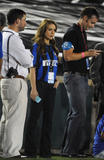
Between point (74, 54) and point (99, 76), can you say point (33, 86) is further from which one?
point (99, 76)

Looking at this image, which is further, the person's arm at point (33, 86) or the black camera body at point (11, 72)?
the person's arm at point (33, 86)

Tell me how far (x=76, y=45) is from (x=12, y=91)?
0.86 m

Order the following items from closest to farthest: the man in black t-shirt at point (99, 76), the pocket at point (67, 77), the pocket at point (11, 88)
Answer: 1. the pocket at point (11, 88)
2. the pocket at point (67, 77)
3. the man in black t-shirt at point (99, 76)

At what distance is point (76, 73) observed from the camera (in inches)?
158

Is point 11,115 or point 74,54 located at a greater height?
point 74,54

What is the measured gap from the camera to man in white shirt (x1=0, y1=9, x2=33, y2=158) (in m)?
3.57

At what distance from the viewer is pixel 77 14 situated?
6395 mm

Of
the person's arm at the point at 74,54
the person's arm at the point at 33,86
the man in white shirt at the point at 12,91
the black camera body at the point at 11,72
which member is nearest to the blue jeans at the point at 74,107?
the person's arm at the point at 74,54

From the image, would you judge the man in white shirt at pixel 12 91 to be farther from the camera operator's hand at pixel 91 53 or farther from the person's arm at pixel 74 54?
the camera operator's hand at pixel 91 53

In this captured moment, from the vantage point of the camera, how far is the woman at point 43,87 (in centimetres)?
394

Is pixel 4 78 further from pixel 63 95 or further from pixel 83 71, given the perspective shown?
pixel 63 95

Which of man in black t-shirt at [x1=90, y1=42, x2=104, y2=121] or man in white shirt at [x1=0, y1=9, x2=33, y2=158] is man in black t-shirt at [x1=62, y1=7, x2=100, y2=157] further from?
man in white shirt at [x1=0, y1=9, x2=33, y2=158]


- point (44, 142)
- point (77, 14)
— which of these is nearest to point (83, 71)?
point (44, 142)

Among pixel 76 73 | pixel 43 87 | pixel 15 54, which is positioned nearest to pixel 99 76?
pixel 76 73
